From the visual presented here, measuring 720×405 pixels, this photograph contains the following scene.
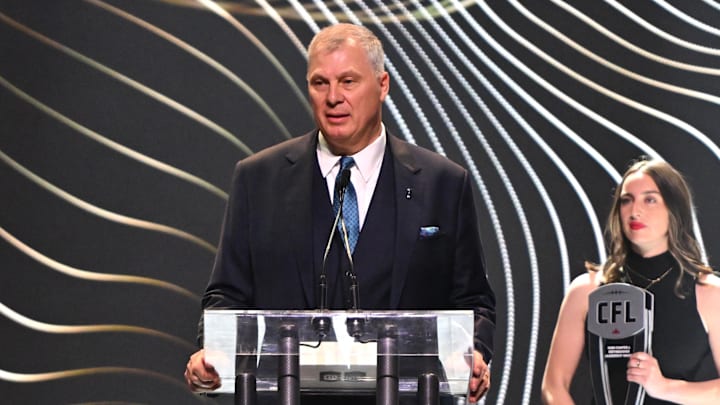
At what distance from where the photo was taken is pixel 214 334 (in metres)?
2.46

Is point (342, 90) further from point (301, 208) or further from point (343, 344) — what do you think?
point (343, 344)

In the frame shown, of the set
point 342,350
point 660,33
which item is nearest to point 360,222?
point 342,350

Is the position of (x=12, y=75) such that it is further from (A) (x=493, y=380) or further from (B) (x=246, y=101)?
A: (A) (x=493, y=380)

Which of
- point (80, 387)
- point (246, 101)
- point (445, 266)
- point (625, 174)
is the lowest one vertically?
point (80, 387)

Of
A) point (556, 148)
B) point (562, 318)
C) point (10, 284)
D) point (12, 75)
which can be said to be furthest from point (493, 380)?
point (12, 75)

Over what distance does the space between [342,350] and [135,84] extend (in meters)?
2.72

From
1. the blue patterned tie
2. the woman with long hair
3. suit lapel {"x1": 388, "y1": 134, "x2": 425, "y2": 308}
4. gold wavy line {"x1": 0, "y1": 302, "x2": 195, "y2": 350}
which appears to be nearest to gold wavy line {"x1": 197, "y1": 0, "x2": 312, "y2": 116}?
gold wavy line {"x1": 0, "y1": 302, "x2": 195, "y2": 350}

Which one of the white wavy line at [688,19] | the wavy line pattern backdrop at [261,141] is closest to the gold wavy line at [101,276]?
the wavy line pattern backdrop at [261,141]

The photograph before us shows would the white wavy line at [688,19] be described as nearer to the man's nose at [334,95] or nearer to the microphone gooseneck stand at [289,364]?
the man's nose at [334,95]

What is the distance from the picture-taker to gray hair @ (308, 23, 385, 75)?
10.7 feet

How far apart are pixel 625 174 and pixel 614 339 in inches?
26.7

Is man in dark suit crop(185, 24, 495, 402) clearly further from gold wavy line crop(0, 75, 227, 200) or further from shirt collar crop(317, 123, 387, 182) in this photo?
gold wavy line crop(0, 75, 227, 200)

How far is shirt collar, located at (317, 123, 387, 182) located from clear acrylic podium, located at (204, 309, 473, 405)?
3.20 ft

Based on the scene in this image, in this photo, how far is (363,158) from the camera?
3396mm
